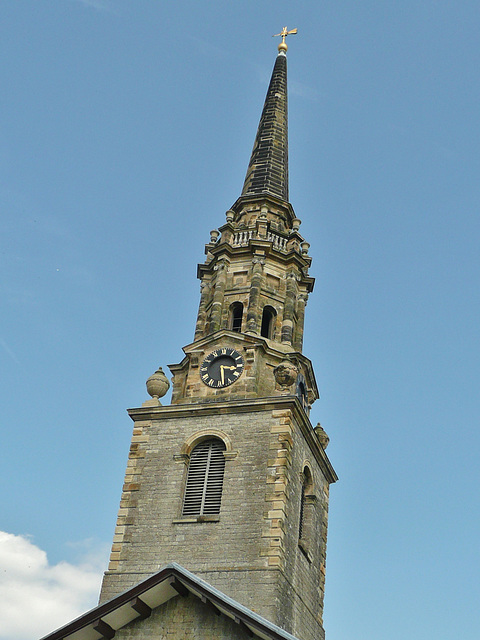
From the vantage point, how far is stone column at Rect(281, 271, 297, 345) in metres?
36.0

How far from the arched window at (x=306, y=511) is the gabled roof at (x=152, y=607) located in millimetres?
8359

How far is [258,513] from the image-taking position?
2922cm

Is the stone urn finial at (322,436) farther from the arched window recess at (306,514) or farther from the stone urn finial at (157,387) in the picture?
the stone urn finial at (157,387)

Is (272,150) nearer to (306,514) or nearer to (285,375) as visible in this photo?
(285,375)

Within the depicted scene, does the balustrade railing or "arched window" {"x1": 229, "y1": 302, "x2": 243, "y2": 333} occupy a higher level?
the balustrade railing

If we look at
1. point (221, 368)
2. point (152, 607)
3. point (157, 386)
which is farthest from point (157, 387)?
point (152, 607)

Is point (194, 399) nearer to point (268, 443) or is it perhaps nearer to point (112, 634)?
point (268, 443)

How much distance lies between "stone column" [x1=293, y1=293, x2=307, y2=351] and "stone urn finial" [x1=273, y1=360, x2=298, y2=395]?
3.97 metres

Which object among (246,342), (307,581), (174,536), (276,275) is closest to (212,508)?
(174,536)

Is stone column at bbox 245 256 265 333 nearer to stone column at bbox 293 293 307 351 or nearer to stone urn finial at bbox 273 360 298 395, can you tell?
stone column at bbox 293 293 307 351

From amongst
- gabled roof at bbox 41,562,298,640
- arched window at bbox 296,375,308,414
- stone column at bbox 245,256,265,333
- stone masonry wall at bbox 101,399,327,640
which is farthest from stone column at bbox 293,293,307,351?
gabled roof at bbox 41,562,298,640

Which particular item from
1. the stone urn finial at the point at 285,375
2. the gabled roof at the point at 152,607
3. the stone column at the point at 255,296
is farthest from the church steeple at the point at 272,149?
the gabled roof at the point at 152,607

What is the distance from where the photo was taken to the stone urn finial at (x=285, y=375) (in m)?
32.0

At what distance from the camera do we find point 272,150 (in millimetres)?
43156
